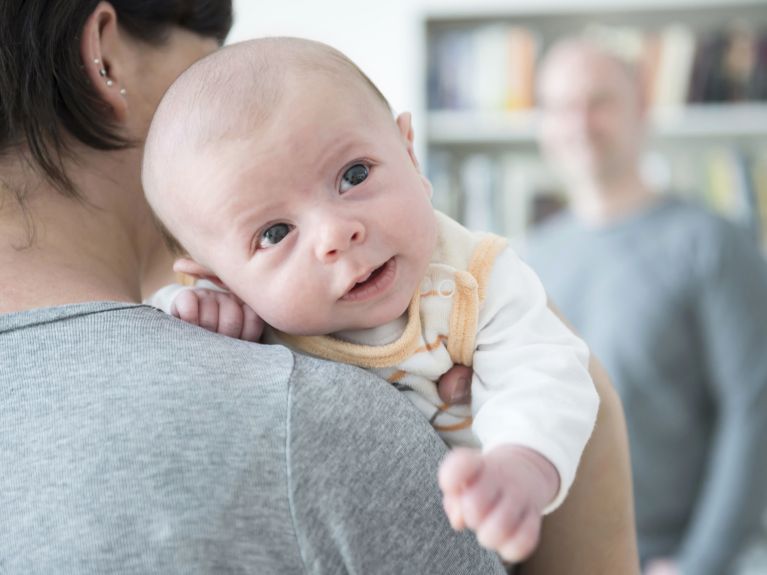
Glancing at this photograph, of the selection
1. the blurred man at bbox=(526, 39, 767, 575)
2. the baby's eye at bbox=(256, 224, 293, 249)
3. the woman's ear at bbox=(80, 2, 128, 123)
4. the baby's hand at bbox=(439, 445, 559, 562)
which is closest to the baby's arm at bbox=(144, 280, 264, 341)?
the baby's eye at bbox=(256, 224, 293, 249)

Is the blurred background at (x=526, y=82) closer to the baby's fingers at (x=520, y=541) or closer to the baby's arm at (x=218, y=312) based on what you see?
the baby's arm at (x=218, y=312)

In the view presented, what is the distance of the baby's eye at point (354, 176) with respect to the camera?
93 cm

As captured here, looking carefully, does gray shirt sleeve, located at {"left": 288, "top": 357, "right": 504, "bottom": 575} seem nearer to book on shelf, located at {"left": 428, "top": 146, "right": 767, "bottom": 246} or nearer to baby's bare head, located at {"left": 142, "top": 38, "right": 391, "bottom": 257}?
baby's bare head, located at {"left": 142, "top": 38, "right": 391, "bottom": 257}

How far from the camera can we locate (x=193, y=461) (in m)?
0.75

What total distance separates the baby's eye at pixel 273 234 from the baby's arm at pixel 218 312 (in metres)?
0.11

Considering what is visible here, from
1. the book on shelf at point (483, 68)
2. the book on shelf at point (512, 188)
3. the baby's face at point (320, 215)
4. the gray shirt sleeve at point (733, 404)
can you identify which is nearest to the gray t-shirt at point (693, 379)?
the gray shirt sleeve at point (733, 404)

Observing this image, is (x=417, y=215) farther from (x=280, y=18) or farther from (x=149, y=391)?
(x=280, y=18)

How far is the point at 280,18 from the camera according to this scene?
406 centimetres

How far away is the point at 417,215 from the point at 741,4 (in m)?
3.00

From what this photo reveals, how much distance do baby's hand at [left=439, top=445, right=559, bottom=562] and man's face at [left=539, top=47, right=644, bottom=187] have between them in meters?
2.52

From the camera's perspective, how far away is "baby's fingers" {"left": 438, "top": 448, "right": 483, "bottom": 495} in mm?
687

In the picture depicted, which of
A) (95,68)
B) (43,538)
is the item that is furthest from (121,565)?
(95,68)

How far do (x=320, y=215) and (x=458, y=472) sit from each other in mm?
317

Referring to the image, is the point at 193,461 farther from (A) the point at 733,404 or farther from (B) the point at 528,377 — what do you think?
(A) the point at 733,404
